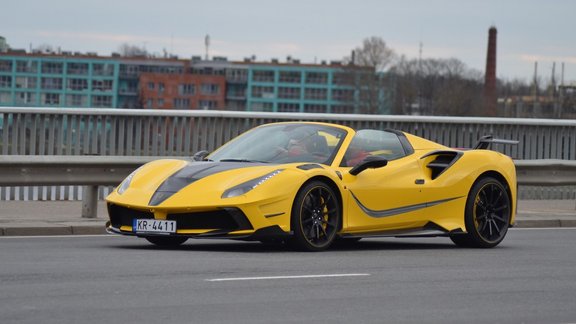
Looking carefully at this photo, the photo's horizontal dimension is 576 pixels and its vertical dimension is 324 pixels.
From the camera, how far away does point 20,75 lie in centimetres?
19475

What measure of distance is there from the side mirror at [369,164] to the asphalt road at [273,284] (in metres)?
0.78

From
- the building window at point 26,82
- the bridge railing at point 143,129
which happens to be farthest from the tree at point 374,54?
the bridge railing at point 143,129

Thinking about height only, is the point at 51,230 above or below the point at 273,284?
below

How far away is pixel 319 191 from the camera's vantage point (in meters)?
12.8

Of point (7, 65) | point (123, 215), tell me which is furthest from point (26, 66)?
point (123, 215)

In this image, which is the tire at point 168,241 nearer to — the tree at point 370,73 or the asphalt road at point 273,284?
the asphalt road at point 273,284

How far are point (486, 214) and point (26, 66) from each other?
18505 centimetres

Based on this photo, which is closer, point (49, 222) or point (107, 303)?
point (107, 303)

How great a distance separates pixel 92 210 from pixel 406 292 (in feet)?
24.5

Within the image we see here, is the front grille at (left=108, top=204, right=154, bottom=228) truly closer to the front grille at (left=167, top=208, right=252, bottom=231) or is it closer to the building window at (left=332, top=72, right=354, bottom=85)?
the front grille at (left=167, top=208, right=252, bottom=231)

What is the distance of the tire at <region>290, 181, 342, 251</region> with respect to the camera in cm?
1252

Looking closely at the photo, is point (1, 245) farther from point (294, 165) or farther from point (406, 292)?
point (406, 292)

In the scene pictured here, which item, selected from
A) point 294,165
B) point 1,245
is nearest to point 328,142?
point 294,165

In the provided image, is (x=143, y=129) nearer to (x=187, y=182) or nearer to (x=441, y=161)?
(x=441, y=161)
